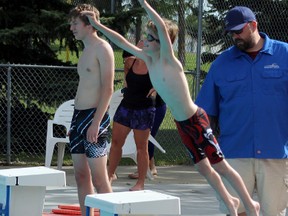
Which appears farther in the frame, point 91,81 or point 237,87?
point 91,81

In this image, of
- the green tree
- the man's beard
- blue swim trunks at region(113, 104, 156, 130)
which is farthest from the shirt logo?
Answer: the green tree

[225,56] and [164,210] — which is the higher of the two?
[225,56]

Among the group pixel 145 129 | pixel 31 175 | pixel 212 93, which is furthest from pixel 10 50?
pixel 212 93

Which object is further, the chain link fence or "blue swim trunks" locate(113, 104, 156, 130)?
the chain link fence

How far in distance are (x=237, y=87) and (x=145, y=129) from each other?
3.64m

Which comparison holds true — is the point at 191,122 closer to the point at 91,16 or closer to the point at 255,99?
the point at 255,99

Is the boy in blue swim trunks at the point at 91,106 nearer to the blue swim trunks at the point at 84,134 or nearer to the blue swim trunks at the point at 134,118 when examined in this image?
the blue swim trunks at the point at 84,134

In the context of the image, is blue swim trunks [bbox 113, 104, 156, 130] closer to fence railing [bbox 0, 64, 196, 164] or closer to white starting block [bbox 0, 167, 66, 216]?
white starting block [bbox 0, 167, 66, 216]

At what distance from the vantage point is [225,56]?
5887 mm

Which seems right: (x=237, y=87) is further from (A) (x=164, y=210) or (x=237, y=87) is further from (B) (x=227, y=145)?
(A) (x=164, y=210)

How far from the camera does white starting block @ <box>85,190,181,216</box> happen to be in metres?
5.39

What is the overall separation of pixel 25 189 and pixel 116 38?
1616 mm

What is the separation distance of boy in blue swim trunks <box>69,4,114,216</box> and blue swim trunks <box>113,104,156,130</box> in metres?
2.49

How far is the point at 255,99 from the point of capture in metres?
5.73
